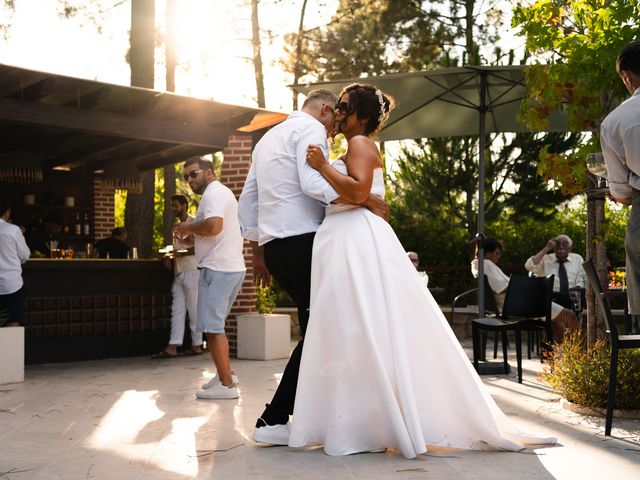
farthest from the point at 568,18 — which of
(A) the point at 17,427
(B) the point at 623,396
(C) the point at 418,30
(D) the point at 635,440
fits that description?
(C) the point at 418,30

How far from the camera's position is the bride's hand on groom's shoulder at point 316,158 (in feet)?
14.5

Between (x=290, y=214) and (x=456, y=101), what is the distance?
5869mm

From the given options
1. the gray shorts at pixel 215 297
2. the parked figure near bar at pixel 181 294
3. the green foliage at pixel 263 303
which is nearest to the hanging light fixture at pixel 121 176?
the parked figure near bar at pixel 181 294

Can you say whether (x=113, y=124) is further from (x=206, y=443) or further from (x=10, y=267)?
(x=206, y=443)

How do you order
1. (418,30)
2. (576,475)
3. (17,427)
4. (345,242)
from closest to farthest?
(576,475), (345,242), (17,427), (418,30)

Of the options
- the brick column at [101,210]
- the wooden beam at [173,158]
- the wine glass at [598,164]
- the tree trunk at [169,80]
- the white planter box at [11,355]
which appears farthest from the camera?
the tree trunk at [169,80]

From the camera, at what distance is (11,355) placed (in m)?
7.98

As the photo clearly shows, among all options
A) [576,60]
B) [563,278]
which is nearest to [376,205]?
[576,60]

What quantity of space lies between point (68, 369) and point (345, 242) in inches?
216

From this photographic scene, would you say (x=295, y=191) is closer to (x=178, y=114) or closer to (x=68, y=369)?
(x=68, y=369)

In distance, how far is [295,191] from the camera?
15.2ft

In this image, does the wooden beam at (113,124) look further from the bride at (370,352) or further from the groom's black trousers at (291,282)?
the bride at (370,352)

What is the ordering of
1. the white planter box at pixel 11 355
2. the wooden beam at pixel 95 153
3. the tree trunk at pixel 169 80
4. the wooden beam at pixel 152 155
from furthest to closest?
the tree trunk at pixel 169 80 → the wooden beam at pixel 152 155 → the wooden beam at pixel 95 153 → the white planter box at pixel 11 355

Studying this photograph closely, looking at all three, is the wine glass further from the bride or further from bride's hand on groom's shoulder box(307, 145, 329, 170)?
bride's hand on groom's shoulder box(307, 145, 329, 170)
